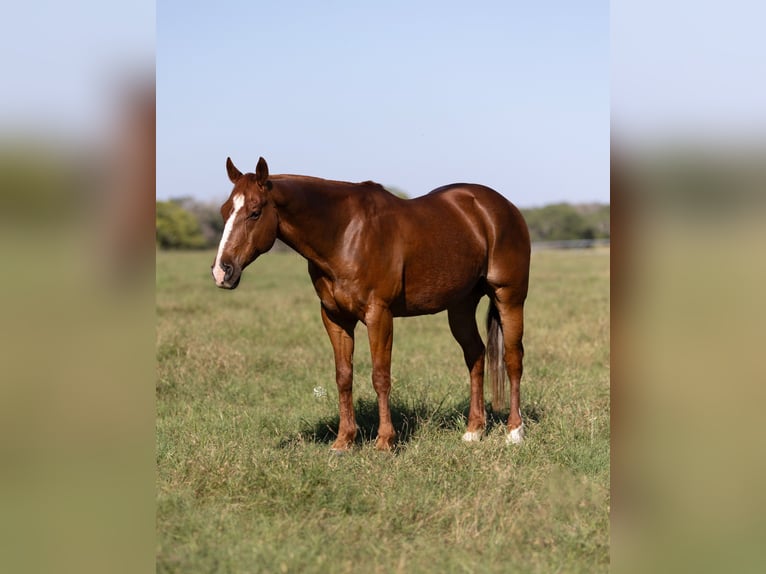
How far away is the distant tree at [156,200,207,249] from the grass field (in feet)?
125

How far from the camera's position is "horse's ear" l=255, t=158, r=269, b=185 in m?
4.76

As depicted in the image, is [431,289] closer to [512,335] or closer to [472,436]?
[512,335]

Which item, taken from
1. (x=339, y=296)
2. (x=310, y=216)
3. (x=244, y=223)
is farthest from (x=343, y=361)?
(x=244, y=223)

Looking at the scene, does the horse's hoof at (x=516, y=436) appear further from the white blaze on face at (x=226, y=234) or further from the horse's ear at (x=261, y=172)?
the horse's ear at (x=261, y=172)

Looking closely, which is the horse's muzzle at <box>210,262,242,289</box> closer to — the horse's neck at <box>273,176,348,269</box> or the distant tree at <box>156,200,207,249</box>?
the horse's neck at <box>273,176,348,269</box>

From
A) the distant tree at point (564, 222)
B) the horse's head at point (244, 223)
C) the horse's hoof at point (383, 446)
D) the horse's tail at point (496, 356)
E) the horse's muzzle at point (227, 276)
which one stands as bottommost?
the horse's hoof at point (383, 446)

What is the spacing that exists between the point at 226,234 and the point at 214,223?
171ft

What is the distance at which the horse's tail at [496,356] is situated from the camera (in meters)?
6.58

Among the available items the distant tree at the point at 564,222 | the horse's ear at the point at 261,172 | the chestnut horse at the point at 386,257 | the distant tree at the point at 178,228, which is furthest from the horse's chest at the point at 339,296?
the distant tree at the point at 564,222

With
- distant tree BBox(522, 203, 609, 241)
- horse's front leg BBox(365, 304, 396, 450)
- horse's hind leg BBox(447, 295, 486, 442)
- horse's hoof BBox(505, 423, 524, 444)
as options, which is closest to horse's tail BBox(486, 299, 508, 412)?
horse's hind leg BBox(447, 295, 486, 442)
